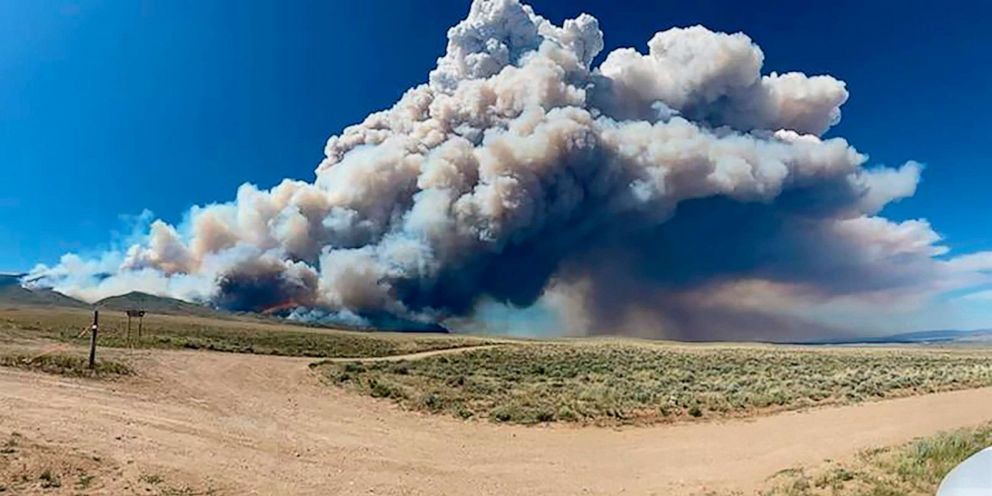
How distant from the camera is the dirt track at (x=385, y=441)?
10.7 meters

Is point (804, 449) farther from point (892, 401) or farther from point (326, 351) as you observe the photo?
point (326, 351)

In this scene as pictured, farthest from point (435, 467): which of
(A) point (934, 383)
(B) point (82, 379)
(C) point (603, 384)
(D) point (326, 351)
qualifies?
(D) point (326, 351)

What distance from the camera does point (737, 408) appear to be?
1927 cm

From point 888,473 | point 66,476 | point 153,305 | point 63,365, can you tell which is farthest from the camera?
point 153,305

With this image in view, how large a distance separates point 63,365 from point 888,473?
67.6 ft

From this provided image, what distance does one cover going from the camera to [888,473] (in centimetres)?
1128

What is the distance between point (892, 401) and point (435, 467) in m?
16.8

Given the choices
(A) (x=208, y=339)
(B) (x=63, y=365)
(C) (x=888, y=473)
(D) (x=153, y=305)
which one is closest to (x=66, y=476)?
(B) (x=63, y=365)

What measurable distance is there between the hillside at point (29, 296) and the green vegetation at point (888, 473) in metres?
176

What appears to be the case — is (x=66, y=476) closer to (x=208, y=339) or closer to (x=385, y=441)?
(x=385, y=441)

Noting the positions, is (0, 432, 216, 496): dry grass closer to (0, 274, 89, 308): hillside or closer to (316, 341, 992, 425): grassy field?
(316, 341, 992, 425): grassy field

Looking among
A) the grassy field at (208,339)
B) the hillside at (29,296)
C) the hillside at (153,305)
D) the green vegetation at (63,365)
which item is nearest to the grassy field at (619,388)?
the green vegetation at (63,365)

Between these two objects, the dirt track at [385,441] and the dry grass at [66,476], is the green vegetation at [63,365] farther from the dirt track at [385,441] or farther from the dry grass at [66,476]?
the dry grass at [66,476]

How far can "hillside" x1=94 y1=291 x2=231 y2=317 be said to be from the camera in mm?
152625
